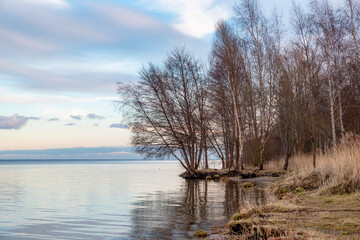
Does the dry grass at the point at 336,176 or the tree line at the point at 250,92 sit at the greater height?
the tree line at the point at 250,92

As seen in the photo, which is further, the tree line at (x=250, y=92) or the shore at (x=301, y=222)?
the tree line at (x=250, y=92)

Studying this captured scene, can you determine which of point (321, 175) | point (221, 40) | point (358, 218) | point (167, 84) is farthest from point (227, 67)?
point (358, 218)

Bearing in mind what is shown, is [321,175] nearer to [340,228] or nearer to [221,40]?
[340,228]

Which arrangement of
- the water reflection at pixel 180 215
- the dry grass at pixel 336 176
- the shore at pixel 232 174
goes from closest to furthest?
the water reflection at pixel 180 215 → the dry grass at pixel 336 176 → the shore at pixel 232 174

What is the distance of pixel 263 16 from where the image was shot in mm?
31438

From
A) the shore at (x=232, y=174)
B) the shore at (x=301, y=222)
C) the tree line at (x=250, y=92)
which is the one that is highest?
the tree line at (x=250, y=92)

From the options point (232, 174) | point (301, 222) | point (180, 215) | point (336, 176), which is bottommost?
point (180, 215)

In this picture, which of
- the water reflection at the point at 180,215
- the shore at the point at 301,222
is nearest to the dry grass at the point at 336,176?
the shore at the point at 301,222

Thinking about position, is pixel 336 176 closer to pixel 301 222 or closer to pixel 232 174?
pixel 301 222

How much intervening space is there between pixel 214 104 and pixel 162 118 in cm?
536

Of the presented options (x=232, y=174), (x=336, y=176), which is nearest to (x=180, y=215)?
(x=336, y=176)

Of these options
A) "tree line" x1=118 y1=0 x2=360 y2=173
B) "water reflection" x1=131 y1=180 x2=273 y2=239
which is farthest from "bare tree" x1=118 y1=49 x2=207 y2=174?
"water reflection" x1=131 y1=180 x2=273 y2=239

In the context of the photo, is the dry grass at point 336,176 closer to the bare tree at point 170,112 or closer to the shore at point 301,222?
the shore at point 301,222

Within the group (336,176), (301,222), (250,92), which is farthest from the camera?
(250,92)
